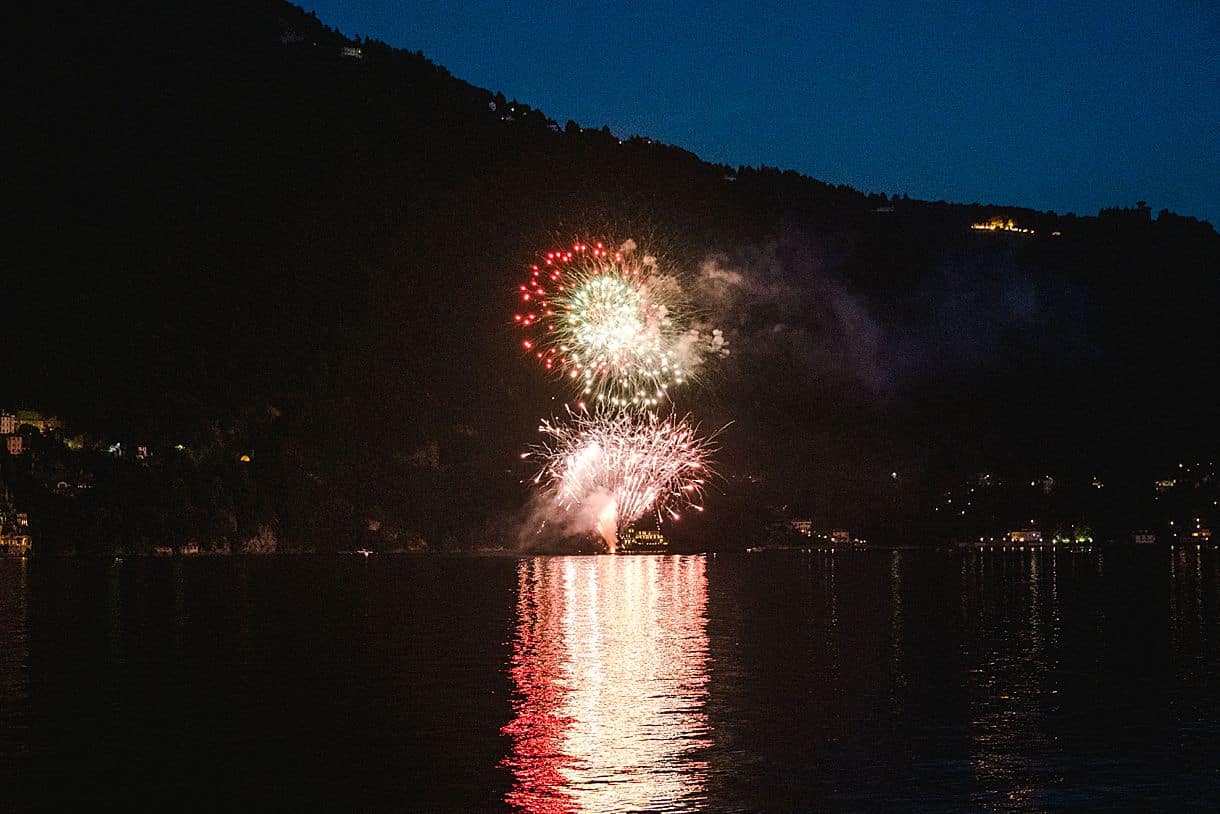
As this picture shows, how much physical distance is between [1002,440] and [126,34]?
120 m

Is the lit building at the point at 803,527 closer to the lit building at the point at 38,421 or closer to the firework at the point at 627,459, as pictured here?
the firework at the point at 627,459

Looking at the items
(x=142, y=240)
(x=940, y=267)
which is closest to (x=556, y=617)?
(x=142, y=240)

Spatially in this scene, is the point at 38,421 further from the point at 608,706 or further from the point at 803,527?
the point at 608,706

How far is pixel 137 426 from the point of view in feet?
439

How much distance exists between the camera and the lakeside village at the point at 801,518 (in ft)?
397

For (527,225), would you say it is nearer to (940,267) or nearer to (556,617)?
(940,267)

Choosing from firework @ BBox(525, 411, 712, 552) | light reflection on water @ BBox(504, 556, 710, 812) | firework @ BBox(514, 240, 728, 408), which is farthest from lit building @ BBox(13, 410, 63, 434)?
light reflection on water @ BBox(504, 556, 710, 812)

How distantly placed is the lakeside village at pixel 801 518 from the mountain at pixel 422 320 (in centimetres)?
241

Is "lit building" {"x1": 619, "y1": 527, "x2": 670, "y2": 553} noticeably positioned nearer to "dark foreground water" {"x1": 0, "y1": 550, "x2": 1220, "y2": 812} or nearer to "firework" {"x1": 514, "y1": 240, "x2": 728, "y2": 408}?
"firework" {"x1": 514, "y1": 240, "x2": 728, "y2": 408}

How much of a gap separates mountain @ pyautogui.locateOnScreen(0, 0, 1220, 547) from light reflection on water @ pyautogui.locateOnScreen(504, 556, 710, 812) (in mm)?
88684

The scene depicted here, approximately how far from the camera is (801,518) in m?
164

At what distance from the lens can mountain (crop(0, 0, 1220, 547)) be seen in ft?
470

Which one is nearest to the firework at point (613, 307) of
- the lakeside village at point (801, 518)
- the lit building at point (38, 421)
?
the lakeside village at point (801, 518)

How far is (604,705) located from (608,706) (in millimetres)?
133
